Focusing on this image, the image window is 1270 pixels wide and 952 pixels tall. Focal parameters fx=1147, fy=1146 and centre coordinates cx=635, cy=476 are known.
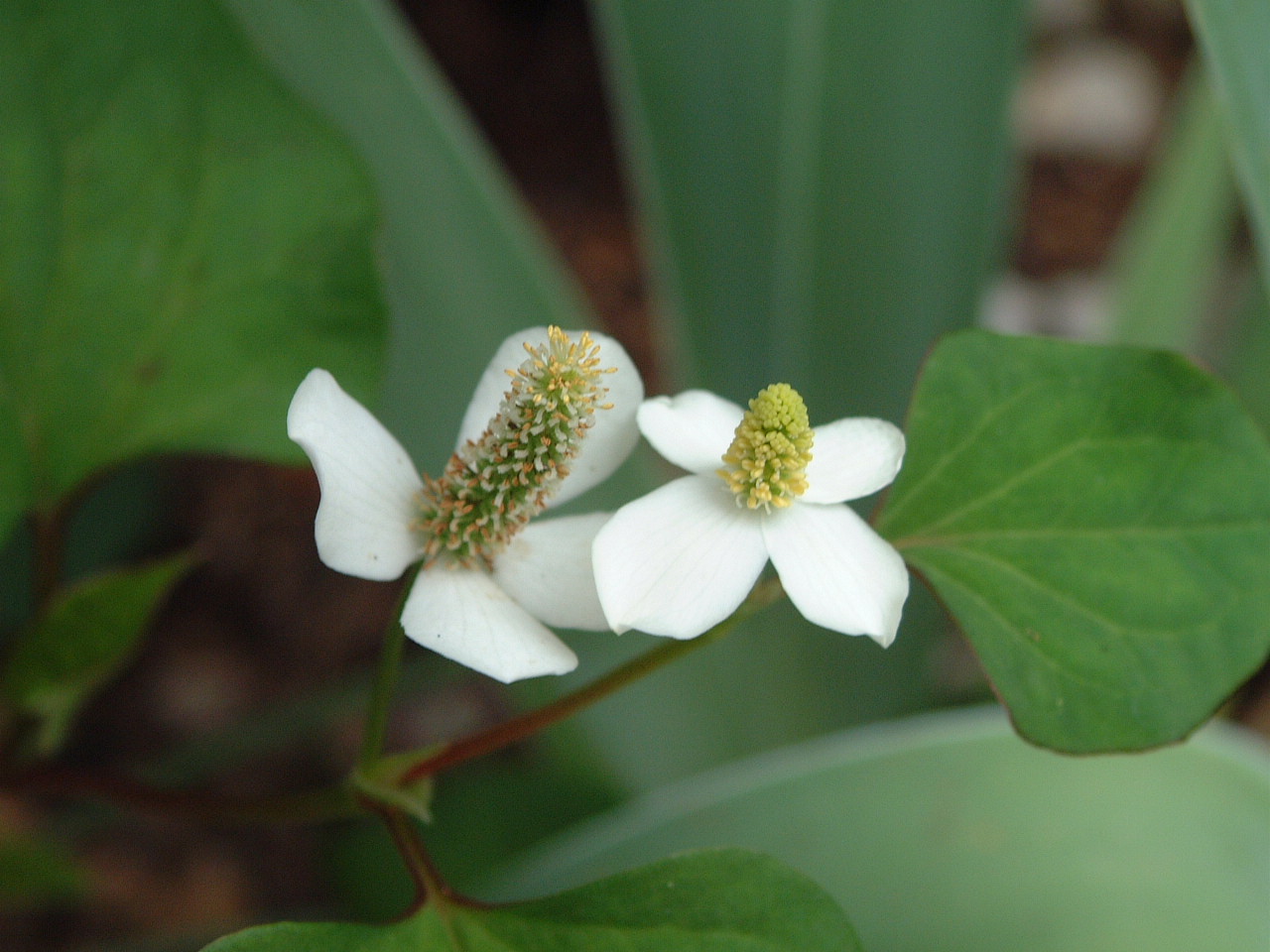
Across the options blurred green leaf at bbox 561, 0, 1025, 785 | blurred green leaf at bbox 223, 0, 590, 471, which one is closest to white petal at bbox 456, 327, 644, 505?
blurred green leaf at bbox 223, 0, 590, 471

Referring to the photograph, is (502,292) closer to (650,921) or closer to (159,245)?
(159,245)

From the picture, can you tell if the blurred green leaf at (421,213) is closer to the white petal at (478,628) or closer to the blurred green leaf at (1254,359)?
the white petal at (478,628)

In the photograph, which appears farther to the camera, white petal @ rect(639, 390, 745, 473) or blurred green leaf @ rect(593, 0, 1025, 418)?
blurred green leaf @ rect(593, 0, 1025, 418)

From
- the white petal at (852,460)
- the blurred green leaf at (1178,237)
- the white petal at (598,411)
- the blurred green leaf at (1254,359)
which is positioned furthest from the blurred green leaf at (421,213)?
the blurred green leaf at (1254,359)

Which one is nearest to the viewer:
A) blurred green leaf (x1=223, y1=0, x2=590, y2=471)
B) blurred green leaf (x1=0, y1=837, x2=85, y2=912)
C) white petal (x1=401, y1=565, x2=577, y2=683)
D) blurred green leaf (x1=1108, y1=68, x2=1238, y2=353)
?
white petal (x1=401, y1=565, x2=577, y2=683)

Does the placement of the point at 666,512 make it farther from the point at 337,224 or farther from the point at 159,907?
the point at 159,907

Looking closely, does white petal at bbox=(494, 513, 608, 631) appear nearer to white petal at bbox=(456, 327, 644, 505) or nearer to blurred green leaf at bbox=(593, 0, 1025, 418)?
white petal at bbox=(456, 327, 644, 505)
